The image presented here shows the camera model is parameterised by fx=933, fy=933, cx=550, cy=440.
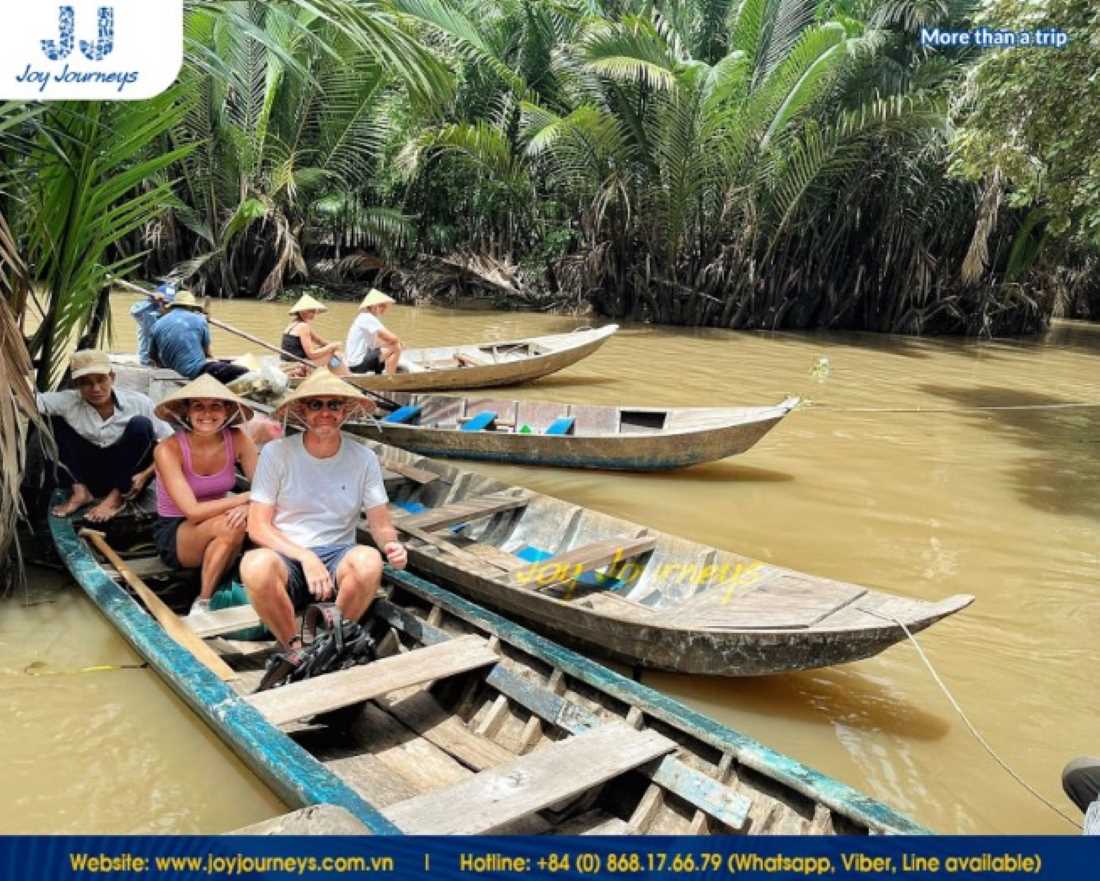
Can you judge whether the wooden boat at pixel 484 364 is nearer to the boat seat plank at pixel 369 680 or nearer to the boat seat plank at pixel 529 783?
the boat seat plank at pixel 369 680

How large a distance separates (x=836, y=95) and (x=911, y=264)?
13.3 feet

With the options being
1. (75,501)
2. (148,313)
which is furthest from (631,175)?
(75,501)

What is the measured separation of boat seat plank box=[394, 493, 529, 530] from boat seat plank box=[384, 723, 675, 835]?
7.37 feet

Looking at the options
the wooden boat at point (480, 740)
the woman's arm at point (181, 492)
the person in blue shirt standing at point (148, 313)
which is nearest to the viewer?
the wooden boat at point (480, 740)

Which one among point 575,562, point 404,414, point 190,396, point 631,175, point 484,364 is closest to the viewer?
point 190,396

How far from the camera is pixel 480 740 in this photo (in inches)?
136

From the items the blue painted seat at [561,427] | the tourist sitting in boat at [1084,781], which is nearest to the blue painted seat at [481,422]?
the blue painted seat at [561,427]

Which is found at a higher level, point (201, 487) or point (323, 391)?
point (323, 391)

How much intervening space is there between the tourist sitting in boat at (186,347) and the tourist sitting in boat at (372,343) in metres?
1.74

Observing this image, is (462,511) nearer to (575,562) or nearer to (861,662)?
(575,562)

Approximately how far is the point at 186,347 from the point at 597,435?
3.26 meters

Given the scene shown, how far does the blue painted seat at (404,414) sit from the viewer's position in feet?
25.5

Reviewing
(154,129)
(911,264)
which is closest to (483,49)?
(911,264)
